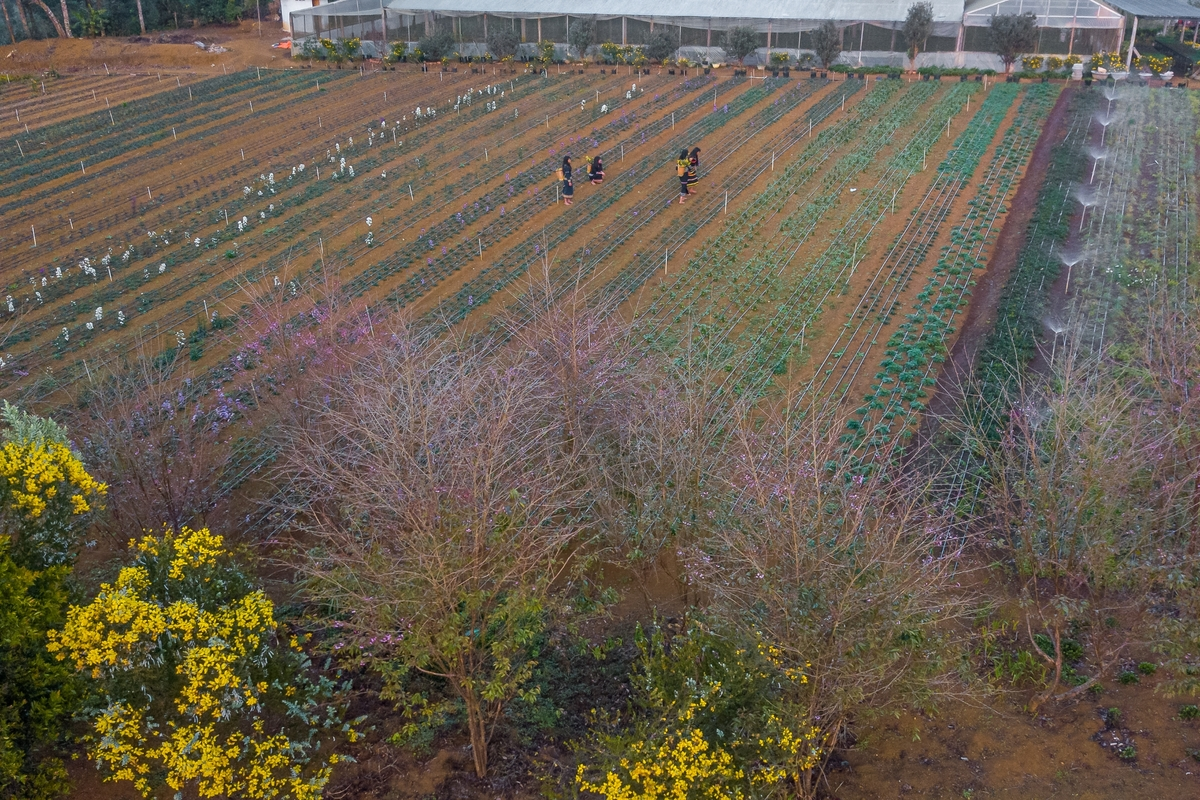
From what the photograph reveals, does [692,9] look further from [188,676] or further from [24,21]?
[188,676]

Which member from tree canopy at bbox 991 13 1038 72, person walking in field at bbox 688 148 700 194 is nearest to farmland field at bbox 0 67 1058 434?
person walking in field at bbox 688 148 700 194

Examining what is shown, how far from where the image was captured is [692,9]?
43875 millimetres

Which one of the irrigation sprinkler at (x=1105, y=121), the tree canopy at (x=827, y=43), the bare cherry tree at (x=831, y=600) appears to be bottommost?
the bare cherry tree at (x=831, y=600)

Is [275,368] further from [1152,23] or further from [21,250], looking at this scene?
[1152,23]

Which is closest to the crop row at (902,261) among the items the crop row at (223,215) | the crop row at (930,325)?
the crop row at (930,325)

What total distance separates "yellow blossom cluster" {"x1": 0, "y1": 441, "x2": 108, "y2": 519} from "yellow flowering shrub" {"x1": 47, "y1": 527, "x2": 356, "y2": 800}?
1.08 m

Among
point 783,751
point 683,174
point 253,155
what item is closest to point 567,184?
point 683,174

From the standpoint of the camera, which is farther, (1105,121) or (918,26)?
(918,26)

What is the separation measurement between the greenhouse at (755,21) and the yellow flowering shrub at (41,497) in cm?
3709

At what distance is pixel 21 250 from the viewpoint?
85.4 ft

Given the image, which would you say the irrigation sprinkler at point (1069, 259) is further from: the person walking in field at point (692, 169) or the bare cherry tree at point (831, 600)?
the bare cherry tree at point (831, 600)

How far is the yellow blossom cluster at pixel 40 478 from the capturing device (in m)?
10.7

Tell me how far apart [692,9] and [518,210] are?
20486mm

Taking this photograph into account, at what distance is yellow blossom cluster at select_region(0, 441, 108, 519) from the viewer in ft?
35.2
